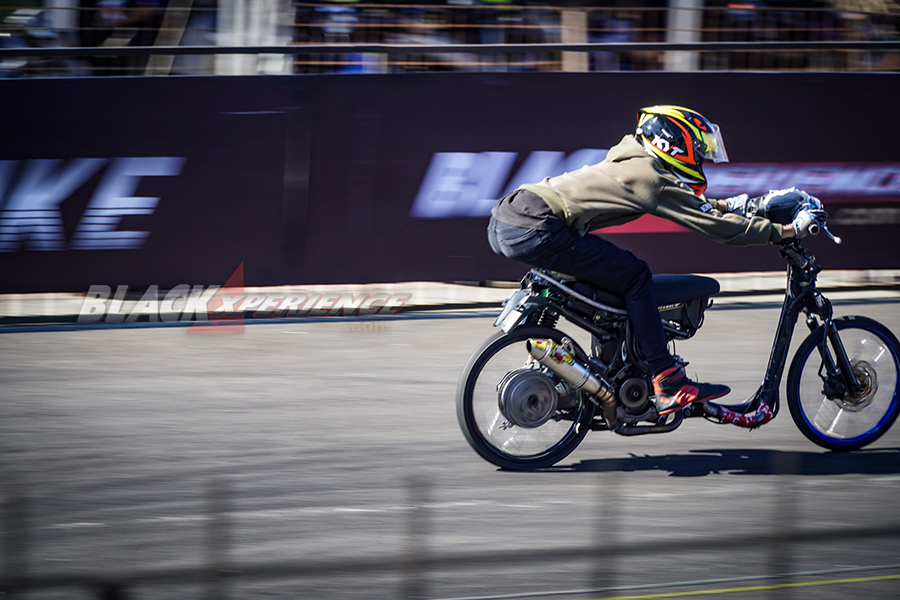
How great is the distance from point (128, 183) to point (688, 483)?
18.1ft

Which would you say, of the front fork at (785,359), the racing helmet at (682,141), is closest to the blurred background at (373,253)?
the front fork at (785,359)

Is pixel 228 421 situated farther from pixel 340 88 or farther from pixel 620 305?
pixel 340 88

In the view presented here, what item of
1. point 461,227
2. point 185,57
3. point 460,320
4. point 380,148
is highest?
point 185,57

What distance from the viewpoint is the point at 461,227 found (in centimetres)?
950

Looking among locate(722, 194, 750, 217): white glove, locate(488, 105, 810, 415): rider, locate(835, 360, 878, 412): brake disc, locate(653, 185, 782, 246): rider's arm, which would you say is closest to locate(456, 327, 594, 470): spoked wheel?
locate(488, 105, 810, 415): rider

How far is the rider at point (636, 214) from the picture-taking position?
5.32 metres

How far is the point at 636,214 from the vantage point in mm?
5391

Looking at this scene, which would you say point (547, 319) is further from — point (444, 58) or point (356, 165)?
point (444, 58)

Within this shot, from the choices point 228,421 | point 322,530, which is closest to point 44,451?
point 228,421

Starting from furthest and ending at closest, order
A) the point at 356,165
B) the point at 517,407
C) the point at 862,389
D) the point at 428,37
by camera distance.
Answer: the point at 428,37, the point at 356,165, the point at 862,389, the point at 517,407

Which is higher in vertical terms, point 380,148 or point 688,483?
point 380,148

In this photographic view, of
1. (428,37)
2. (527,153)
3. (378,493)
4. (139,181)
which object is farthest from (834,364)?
(428,37)

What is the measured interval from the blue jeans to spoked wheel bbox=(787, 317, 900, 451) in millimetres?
872

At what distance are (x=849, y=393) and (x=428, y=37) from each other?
624 centimetres
